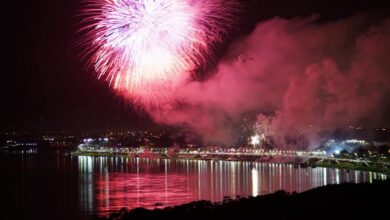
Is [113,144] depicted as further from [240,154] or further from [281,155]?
[281,155]

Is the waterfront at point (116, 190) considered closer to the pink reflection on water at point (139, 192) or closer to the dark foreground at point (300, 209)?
the pink reflection on water at point (139, 192)

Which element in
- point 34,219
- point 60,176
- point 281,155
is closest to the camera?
point 34,219

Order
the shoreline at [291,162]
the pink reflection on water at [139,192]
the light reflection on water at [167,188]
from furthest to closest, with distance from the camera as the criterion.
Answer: the shoreline at [291,162]
the light reflection on water at [167,188]
the pink reflection on water at [139,192]

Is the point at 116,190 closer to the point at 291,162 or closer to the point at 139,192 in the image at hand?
the point at 139,192

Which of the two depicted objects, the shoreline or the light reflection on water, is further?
the shoreline

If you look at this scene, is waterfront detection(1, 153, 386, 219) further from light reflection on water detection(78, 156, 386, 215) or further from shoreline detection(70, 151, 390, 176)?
shoreline detection(70, 151, 390, 176)

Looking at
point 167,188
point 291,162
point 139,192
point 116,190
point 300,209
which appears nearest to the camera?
point 300,209

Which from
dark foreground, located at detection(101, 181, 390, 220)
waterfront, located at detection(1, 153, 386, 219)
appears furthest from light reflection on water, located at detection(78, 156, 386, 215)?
dark foreground, located at detection(101, 181, 390, 220)

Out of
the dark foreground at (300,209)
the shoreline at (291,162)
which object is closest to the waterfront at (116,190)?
the dark foreground at (300,209)

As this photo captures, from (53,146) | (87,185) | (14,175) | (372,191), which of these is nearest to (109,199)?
(87,185)

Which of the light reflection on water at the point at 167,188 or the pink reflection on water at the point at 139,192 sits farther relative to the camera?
the light reflection on water at the point at 167,188

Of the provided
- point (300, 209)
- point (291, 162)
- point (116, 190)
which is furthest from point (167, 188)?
point (291, 162)
